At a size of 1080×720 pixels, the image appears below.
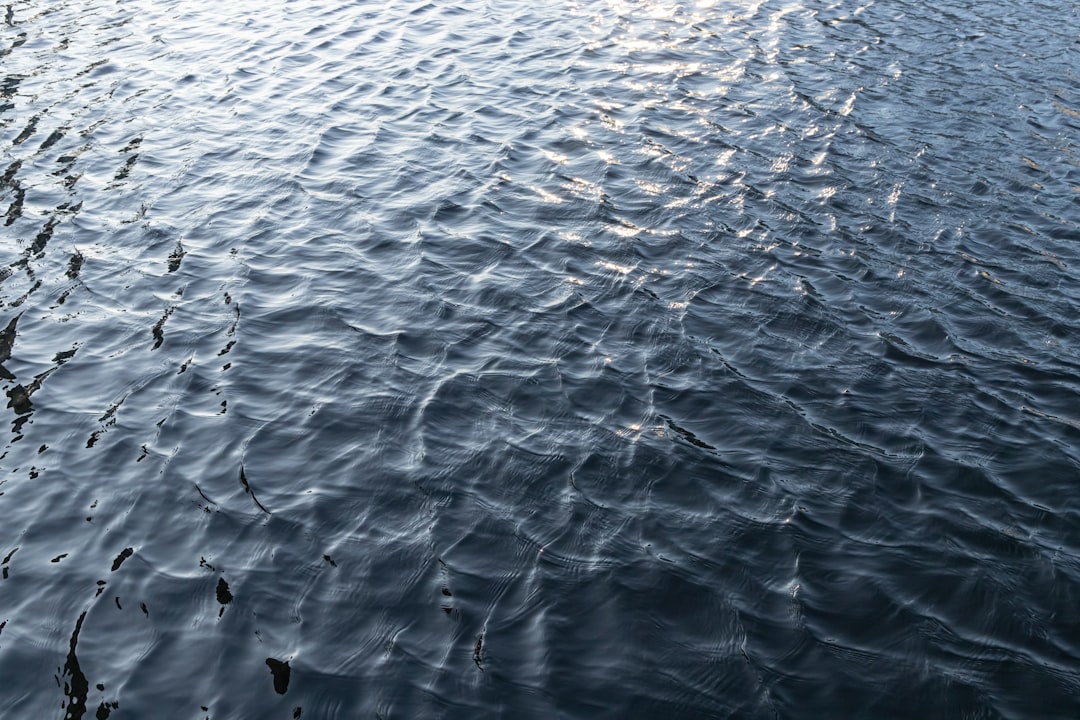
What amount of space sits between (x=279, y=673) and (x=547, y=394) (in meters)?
5.53

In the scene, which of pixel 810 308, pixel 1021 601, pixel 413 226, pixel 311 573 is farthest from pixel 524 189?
pixel 1021 601

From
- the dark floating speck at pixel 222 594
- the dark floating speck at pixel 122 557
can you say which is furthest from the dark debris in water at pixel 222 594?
the dark floating speck at pixel 122 557

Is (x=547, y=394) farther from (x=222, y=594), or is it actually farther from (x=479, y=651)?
(x=222, y=594)

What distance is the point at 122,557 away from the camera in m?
10.5

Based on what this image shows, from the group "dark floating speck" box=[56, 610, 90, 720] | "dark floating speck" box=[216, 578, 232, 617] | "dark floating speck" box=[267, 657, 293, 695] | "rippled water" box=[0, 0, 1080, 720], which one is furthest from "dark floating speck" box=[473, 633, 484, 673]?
"dark floating speck" box=[56, 610, 90, 720]

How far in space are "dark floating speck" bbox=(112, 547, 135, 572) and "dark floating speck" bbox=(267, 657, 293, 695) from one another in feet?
8.46

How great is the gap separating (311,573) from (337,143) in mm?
13137

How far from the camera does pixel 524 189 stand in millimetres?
18469

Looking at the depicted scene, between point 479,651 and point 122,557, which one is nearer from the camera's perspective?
point 479,651

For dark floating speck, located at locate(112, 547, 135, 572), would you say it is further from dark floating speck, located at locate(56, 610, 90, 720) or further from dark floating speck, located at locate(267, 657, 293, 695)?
dark floating speck, located at locate(267, 657, 293, 695)

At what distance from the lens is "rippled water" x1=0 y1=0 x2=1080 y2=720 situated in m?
9.24

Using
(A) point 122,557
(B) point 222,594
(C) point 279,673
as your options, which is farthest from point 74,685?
(C) point 279,673

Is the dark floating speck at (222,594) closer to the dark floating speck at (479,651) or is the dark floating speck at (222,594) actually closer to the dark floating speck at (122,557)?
the dark floating speck at (122,557)

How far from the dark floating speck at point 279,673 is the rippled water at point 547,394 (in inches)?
1.0
